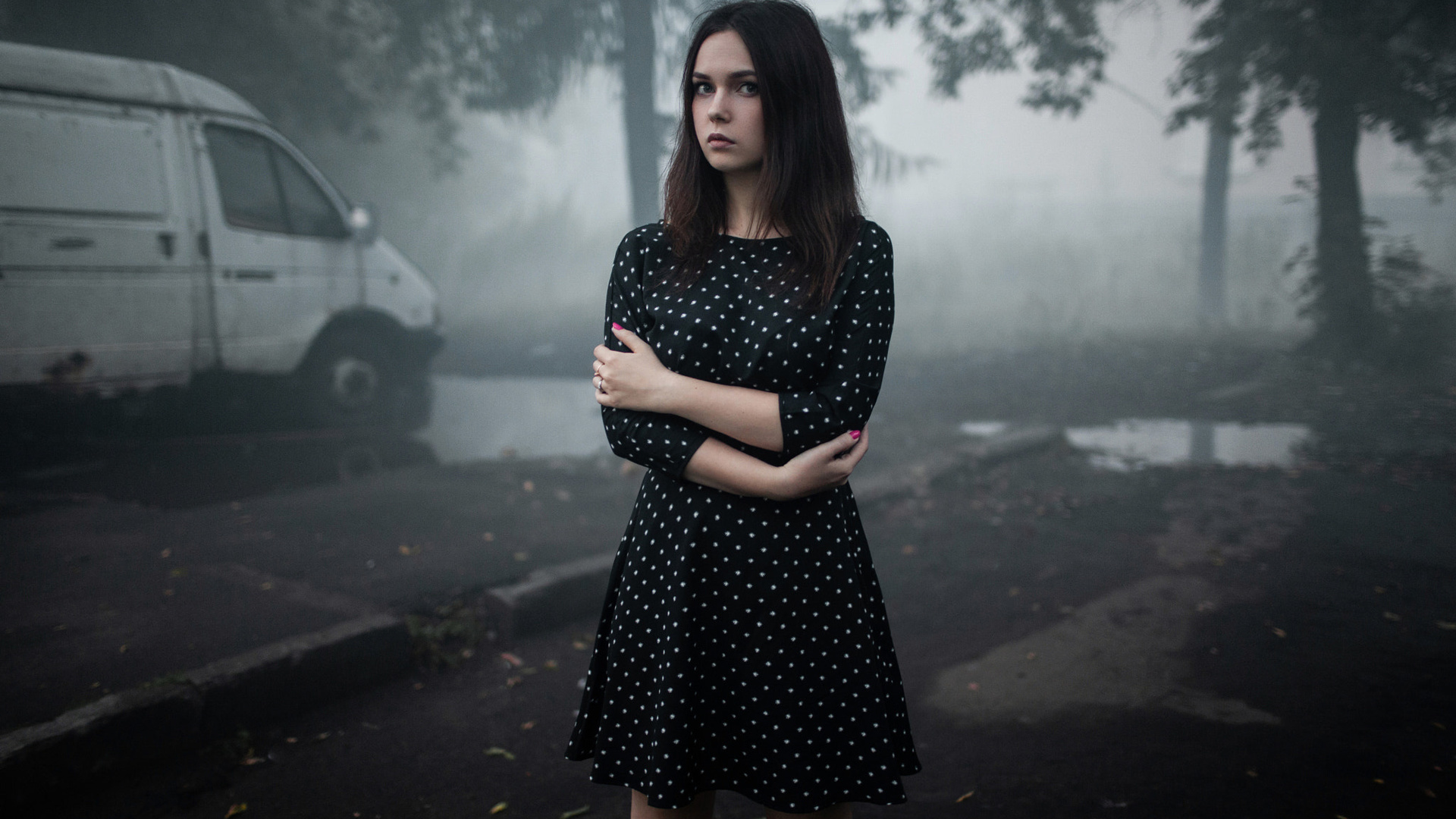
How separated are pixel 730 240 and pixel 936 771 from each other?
2118 mm

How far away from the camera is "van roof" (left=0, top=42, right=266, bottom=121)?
589 cm

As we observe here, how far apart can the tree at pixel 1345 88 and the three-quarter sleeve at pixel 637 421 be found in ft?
35.1

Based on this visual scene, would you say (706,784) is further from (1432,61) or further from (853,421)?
(1432,61)

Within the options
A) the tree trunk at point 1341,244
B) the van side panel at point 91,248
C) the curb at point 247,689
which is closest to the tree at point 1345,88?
the tree trunk at point 1341,244

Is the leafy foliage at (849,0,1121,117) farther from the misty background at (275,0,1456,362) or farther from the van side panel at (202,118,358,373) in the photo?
the van side panel at (202,118,358,373)

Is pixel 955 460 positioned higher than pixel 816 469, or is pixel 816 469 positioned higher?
pixel 816 469

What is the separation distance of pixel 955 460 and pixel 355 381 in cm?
547

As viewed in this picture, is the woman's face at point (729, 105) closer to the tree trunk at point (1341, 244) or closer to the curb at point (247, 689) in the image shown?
the curb at point (247, 689)

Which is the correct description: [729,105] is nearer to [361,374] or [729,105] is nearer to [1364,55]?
[361,374]

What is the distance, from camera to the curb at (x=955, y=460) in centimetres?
635

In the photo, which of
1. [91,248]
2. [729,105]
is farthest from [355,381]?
[729,105]

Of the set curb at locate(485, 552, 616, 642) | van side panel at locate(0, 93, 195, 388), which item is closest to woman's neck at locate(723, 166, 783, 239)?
curb at locate(485, 552, 616, 642)

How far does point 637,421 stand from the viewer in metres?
1.86

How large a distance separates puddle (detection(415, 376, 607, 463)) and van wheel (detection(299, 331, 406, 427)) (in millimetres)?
566
